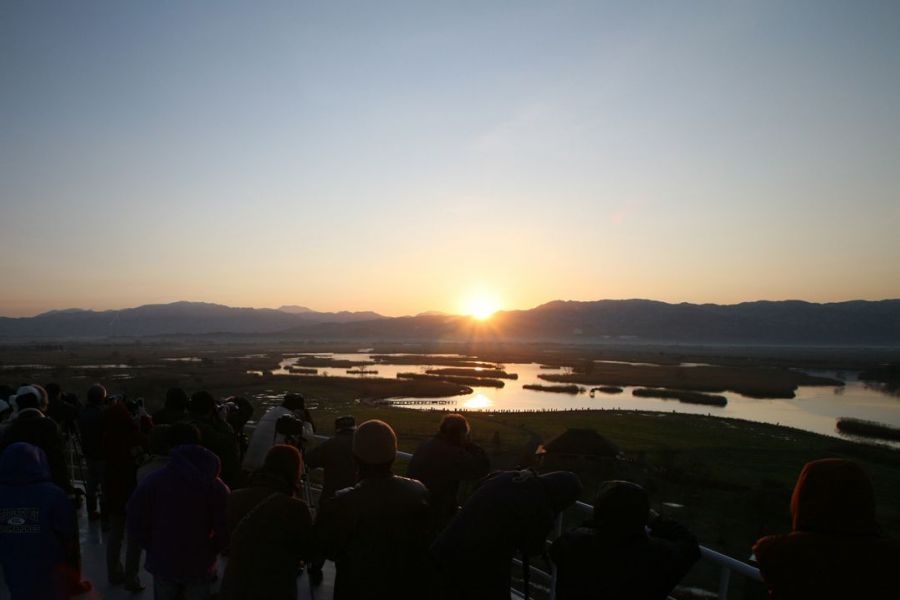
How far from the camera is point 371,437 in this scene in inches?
131

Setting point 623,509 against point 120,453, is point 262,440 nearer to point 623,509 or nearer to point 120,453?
point 120,453

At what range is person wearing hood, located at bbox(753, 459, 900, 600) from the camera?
236 cm

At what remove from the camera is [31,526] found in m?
3.84

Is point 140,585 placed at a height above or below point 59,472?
below

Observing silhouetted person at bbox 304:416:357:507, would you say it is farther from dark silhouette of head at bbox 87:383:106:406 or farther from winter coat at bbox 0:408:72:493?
dark silhouette of head at bbox 87:383:106:406

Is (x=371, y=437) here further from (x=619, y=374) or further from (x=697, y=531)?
(x=619, y=374)

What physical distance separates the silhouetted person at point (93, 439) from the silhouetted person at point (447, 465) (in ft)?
14.5

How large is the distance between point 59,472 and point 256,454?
162 cm

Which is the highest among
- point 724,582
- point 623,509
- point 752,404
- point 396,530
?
point 623,509

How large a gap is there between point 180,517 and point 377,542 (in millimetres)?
1562

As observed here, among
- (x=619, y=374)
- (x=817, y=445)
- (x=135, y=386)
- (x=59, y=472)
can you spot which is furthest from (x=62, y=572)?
(x=619, y=374)

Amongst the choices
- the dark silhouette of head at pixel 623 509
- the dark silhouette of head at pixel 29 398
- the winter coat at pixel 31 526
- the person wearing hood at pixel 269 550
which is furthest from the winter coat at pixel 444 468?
the dark silhouette of head at pixel 29 398

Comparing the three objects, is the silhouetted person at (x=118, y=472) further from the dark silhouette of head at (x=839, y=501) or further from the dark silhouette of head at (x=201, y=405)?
→ the dark silhouette of head at (x=839, y=501)

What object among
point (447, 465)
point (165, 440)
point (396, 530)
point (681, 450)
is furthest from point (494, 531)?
point (681, 450)
